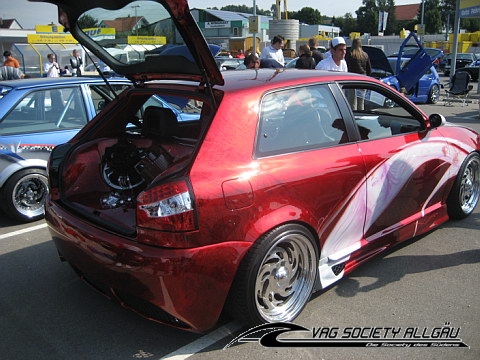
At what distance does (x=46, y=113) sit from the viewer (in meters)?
5.11

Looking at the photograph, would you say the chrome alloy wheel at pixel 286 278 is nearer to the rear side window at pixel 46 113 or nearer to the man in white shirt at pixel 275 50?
the rear side window at pixel 46 113

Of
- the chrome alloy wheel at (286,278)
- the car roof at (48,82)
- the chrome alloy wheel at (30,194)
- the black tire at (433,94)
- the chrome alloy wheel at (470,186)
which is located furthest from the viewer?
the black tire at (433,94)

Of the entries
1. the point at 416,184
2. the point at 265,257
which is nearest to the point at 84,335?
the point at 265,257

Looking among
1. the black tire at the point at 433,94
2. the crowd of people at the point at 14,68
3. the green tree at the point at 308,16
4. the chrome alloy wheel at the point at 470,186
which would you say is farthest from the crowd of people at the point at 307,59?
the green tree at the point at 308,16

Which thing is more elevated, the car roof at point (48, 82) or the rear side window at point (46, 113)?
the car roof at point (48, 82)

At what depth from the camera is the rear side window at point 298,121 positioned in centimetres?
282

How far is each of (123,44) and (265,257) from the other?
2.07m

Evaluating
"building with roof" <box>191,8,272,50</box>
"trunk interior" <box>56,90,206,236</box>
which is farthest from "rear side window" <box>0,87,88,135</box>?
"building with roof" <box>191,8,272,50</box>

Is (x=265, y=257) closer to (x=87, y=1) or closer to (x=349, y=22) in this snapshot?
(x=87, y=1)

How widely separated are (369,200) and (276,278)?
951 millimetres

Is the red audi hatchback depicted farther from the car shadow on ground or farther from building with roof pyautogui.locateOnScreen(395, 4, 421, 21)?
building with roof pyautogui.locateOnScreen(395, 4, 421, 21)

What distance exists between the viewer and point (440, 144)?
401 cm

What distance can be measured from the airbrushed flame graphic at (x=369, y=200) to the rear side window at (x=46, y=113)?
3463mm

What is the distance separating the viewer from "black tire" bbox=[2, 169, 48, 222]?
15.7ft
